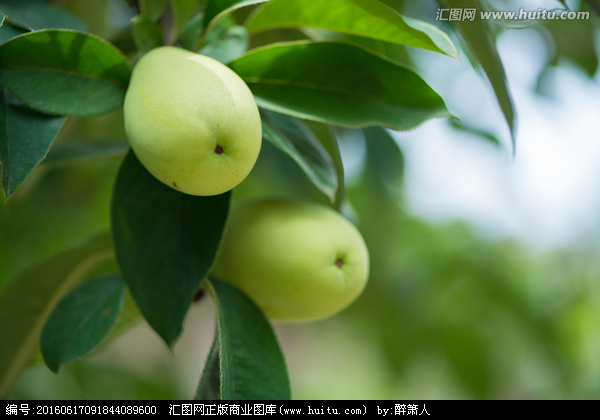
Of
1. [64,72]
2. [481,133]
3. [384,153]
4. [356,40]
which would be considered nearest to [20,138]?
[64,72]

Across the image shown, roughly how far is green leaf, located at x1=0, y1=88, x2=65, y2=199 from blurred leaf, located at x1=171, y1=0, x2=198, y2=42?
7.5 inches

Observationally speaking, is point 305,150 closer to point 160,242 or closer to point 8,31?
point 160,242

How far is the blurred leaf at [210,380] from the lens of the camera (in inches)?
16.3

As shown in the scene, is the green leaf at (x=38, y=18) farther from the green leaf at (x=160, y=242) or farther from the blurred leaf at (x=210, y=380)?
the blurred leaf at (x=210, y=380)

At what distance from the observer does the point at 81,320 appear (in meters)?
0.51

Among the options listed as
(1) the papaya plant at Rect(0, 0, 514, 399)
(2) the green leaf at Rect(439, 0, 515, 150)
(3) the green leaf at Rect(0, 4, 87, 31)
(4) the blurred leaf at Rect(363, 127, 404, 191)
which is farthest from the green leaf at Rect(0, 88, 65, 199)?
(4) the blurred leaf at Rect(363, 127, 404, 191)

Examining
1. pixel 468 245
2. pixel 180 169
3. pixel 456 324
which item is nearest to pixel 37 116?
pixel 180 169

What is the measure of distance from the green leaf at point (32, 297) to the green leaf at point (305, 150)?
0.25m

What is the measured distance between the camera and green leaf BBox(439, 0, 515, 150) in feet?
1.48

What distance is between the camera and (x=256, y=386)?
42cm

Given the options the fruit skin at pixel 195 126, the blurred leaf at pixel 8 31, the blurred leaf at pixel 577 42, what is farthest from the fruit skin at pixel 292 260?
the blurred leaf at pixel 577 42
